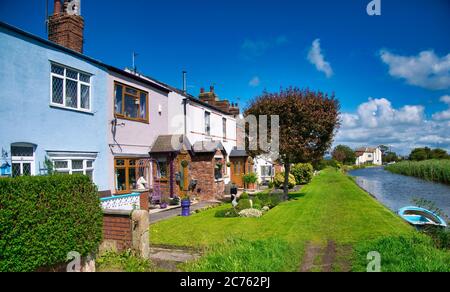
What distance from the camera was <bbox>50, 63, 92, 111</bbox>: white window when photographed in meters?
11.4

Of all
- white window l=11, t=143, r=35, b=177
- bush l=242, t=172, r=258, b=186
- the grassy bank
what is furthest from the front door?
the grassy bank

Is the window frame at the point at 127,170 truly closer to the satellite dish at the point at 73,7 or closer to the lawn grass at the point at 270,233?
the lawn grass at the point at 270,233

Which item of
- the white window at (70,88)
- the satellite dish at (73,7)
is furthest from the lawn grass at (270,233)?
the satellite dish at (73,7)

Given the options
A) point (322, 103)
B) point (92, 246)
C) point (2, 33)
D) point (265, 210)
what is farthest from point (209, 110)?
point (92, 246)

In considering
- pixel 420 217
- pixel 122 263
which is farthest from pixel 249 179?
pixel 122 263

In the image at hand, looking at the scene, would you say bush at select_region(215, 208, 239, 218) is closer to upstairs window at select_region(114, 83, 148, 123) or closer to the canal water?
upstairs window at select_region(114, 83, 148, 123)

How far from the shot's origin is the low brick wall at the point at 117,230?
7.30 meters

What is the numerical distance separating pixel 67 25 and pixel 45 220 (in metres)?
10.6

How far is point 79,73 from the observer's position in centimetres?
1251

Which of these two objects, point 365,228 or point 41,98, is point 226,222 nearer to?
point 365,228

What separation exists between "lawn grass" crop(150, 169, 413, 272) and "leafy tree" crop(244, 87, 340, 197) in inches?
157

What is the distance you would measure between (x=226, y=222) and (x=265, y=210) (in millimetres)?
3801

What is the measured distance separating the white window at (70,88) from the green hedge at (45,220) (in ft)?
21.4
